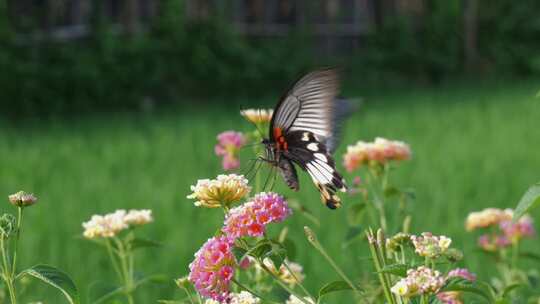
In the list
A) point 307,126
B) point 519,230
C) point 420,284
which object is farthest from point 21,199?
point 519,230

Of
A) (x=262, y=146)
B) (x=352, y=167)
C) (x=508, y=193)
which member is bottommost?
(x=508, y=193)

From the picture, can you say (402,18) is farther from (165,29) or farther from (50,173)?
(50,173)

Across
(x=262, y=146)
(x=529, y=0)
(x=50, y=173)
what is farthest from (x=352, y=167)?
(x=529, y=0)

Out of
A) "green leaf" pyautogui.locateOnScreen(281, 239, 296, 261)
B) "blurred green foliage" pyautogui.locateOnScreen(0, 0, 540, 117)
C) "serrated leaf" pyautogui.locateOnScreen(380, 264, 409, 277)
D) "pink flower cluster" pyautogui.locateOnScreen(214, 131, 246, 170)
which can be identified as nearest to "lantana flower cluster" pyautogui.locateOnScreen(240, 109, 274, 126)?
"pink flower cluster" pyautogui.locateOnScreen(214, 131, 246, 170)

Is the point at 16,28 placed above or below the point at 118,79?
above

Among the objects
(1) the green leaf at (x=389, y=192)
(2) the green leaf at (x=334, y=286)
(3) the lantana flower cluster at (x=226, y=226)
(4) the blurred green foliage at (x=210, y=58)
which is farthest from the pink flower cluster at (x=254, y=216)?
(4) the blurred green foliage at (x=210, y=58)

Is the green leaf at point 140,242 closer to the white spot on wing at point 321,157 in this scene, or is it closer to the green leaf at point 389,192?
the white spot on wing at point 321,157

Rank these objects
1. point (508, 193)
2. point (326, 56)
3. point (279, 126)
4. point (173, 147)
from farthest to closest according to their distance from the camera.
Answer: point (326, 56), point (173, 147), point (508, 193), point (279, 126)

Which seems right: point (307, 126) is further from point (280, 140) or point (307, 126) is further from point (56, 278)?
point (56, 278)
